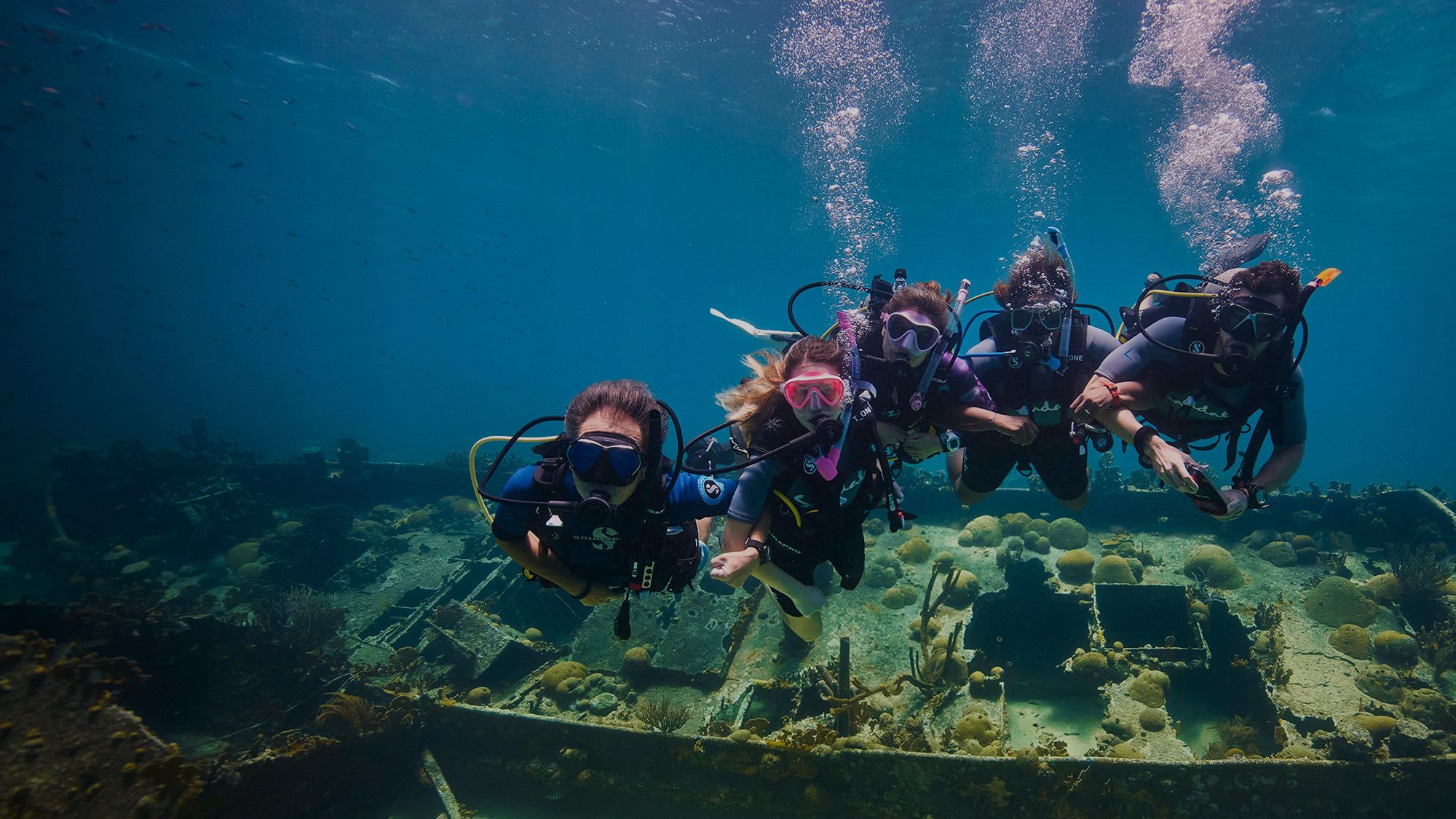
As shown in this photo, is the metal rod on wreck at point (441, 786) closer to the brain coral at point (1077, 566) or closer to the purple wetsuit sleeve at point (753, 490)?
the purple wetsuit sleeve at point (753, 490)

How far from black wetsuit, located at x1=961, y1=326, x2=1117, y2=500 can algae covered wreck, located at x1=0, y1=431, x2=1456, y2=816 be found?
103 inches

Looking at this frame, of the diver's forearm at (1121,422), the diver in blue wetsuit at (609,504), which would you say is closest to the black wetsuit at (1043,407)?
the diver's forearm at (1121,422)

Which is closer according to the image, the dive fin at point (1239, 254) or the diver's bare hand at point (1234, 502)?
the diver's bare hand at point (1234, 502)

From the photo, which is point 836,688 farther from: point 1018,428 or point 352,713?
point 352,713

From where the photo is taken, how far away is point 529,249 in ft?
272

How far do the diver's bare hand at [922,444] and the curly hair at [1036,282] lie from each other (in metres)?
1.63

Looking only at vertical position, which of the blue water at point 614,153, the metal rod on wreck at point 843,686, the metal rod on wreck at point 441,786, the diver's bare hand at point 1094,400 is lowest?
the metal rod on wreck at point 441,786

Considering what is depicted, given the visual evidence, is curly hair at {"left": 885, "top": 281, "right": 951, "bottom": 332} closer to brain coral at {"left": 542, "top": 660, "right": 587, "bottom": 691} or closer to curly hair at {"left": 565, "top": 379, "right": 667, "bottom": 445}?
curly hair at {"left": 565, "top": 379, "right": 667, "bottom": 445}

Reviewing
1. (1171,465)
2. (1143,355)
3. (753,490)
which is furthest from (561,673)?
(1143,355)

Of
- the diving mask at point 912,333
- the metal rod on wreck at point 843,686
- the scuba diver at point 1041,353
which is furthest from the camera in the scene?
the metal rod on wreck at point 843,686

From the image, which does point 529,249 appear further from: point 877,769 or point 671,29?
point 877,769

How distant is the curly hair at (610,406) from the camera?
3.63 meters

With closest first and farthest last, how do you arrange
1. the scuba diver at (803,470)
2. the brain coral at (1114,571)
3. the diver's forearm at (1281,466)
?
the scuba diver at (803,470) < the diver's forearm at (1281,466) < the brain coral at (1114,571)

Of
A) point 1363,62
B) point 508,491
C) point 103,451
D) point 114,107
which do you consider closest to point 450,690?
point 508,491
